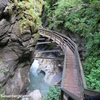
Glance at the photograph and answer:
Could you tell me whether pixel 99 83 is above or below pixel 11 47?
below

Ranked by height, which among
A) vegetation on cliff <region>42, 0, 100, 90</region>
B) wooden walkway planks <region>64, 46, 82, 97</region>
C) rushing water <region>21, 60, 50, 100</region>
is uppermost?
vegetation on cliff <region>42, 0, 100, 90</region>

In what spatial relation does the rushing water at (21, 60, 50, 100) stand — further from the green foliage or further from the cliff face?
the green foliage

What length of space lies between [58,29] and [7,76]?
1084 centimetres

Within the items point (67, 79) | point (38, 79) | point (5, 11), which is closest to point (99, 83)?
point (67, 79)

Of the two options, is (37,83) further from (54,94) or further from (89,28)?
(89,28)

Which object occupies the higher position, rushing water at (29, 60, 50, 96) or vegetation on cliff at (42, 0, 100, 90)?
vegetation on cliff at (42, 0, 100, 90)

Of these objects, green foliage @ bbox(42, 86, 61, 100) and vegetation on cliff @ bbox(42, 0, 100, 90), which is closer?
Answer: green foliage @ bbox(42, 86, 61, 100)

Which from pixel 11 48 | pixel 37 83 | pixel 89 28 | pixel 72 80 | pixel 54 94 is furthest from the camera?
pixel 37 83

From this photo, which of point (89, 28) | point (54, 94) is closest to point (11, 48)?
point (54, 94)

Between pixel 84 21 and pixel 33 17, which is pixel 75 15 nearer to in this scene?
pixel 84 21

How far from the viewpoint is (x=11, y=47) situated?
783cm

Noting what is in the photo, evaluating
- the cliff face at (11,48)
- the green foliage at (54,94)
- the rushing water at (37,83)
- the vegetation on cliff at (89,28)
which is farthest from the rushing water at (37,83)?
the vegetation on cliff at (89,28)

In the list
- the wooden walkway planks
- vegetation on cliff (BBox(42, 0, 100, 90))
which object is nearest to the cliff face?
the wooden walkway planks

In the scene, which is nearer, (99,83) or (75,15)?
(99,83)
